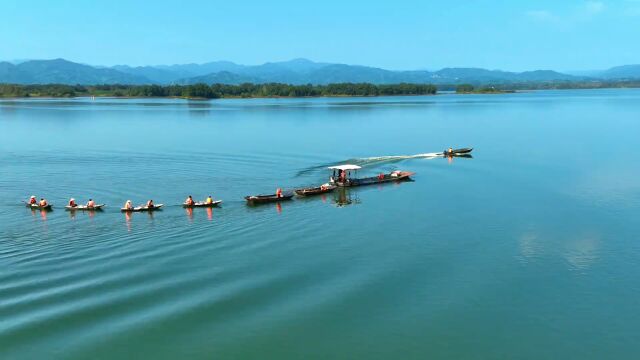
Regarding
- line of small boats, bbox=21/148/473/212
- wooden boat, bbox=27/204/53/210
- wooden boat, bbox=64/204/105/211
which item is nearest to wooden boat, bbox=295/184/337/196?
line of small boats, bbox=21/148/473/212

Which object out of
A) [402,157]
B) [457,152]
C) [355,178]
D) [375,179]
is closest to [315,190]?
[355,178]

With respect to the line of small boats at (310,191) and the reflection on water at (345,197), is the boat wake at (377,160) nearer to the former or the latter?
the line of small boats at (310,191)

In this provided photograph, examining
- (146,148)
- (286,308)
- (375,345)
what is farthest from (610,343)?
(146,148)

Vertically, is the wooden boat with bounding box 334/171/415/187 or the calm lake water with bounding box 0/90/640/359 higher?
the wooden boat with bounding box 334/171/415/187

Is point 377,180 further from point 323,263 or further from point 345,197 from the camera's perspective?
point 323,263

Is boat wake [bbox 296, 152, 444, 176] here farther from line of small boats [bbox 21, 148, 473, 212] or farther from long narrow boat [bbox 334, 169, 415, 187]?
long narrow boat [bbox 334, 169, 415, 187]

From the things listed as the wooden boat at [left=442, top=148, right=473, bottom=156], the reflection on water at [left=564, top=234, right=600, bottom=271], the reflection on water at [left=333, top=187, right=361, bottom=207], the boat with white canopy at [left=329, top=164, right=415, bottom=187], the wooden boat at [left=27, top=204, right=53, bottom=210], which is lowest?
the reflection on water at [left=564, top=234, right=600, bottom=271]

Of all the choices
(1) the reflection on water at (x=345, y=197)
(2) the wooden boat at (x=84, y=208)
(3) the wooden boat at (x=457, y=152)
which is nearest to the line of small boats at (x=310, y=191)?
(2) the wooden boat at (x=84, y=208)

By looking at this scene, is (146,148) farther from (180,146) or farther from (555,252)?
(555,252)
